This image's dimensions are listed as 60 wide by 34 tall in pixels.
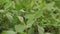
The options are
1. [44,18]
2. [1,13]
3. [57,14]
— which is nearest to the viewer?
[1,13]

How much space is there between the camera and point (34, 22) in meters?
1.13

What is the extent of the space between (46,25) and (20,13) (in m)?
0.18

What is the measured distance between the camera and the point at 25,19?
116cm

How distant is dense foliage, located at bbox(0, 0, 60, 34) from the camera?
1.09 m

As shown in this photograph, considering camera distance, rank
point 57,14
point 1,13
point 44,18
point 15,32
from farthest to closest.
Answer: point 57,14 → point 44,18 → point 1,13 → point 15,32

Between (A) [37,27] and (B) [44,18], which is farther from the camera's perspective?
(B) [44,18]

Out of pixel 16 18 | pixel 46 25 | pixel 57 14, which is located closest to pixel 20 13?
pixel 16 18

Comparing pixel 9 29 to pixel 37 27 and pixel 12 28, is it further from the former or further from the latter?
pixel 37 27

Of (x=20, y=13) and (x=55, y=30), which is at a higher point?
(x=20, y=13)

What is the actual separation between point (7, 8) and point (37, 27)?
0.73 feet

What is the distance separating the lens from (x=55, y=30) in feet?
4.00

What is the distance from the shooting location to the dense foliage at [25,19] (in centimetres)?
109

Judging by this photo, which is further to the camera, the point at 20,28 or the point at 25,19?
the point at 25,19

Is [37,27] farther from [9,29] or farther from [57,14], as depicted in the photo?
[57,14]
